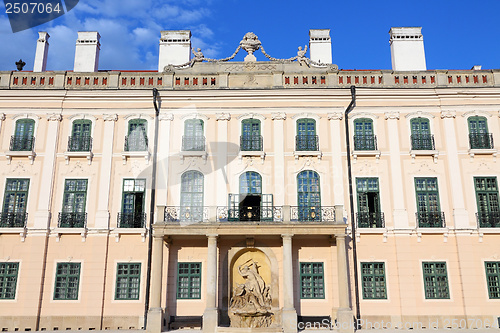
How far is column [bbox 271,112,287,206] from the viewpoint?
838 inches

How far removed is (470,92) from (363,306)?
38.4ft

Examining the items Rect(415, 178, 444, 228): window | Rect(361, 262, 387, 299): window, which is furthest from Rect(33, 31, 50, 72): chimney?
Rect(415, 178, 444, 228): window

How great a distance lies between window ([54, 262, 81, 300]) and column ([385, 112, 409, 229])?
14.8m

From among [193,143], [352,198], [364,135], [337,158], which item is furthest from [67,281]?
[364,135]

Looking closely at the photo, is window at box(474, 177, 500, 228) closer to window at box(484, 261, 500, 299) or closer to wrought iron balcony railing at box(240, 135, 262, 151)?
window at box(484, 261, 500, 299)

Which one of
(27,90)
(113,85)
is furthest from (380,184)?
(27,90)

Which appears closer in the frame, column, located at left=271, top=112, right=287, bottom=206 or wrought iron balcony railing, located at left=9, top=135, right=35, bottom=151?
column, located at left=271, top=112, right=287, bottom=206

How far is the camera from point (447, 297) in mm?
19906

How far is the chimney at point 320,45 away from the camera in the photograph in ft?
78.8

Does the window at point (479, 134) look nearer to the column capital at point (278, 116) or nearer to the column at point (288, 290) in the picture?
the column capital at point (278, 116)

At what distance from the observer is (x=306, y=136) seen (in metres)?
22.0

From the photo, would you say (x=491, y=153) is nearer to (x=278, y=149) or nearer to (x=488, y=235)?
(x=488, y=235)

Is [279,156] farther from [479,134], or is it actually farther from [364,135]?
[479,134]

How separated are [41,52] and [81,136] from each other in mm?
6815
